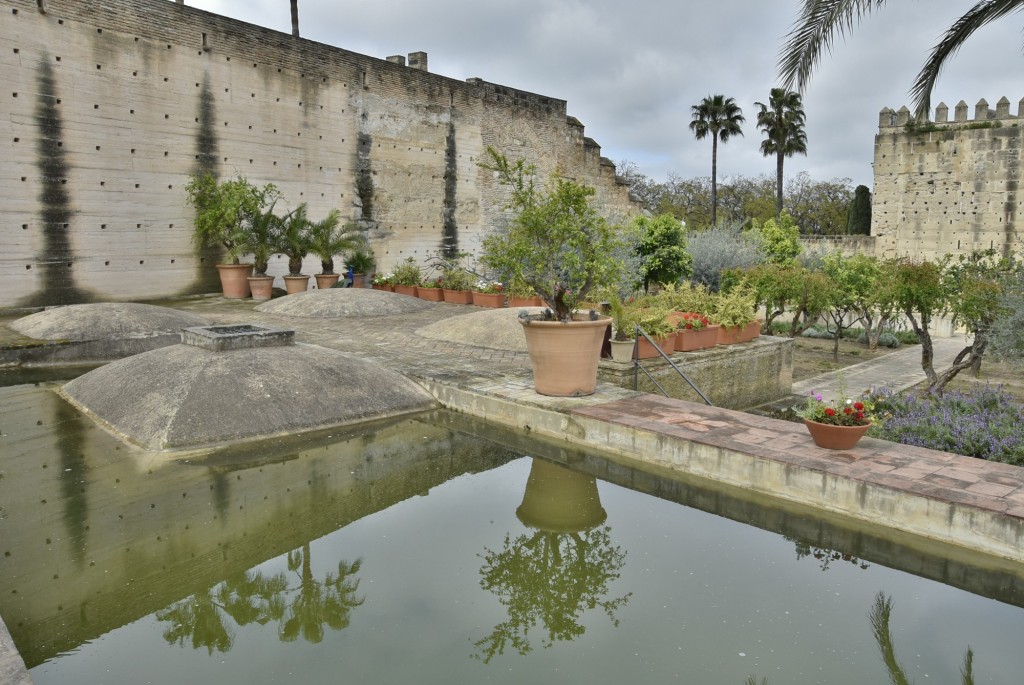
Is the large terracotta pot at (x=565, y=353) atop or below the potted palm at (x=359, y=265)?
below

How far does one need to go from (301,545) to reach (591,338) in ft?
9.35

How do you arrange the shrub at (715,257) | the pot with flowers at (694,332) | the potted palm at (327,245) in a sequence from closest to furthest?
the pot with flowers at (694,332) < the potted palm at (327,245) < the shrub at (715,257)

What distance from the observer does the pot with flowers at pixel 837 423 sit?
Answer: 15.6 ft

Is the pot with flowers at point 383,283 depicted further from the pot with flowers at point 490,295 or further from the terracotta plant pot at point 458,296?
the pot with flowers at point 490,295

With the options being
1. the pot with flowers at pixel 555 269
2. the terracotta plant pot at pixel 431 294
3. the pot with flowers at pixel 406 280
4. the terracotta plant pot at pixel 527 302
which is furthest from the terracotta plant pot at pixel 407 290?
the pot with flowers at pixel 555 269

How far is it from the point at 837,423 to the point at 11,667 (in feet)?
14.3

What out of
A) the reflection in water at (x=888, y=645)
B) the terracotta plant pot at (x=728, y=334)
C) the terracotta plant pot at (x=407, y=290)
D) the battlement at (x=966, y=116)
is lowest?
the reflection in water at (x=888, y=645)

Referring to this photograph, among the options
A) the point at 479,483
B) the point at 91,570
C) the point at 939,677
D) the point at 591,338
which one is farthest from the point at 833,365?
the point at 91,570

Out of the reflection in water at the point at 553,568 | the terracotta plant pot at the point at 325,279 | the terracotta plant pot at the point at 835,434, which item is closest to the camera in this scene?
the reflection in water at the point at 553,568

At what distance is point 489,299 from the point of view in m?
13.2

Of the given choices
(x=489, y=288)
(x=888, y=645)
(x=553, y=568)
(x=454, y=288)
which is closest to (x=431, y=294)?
(x=454, y=288)

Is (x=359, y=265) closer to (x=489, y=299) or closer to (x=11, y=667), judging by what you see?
(x=489, y=299)

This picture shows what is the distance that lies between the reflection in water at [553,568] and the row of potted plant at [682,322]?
2.41m

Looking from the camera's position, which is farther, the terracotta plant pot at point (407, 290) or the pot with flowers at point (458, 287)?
the terracotta plant pot at point (407, 290)
